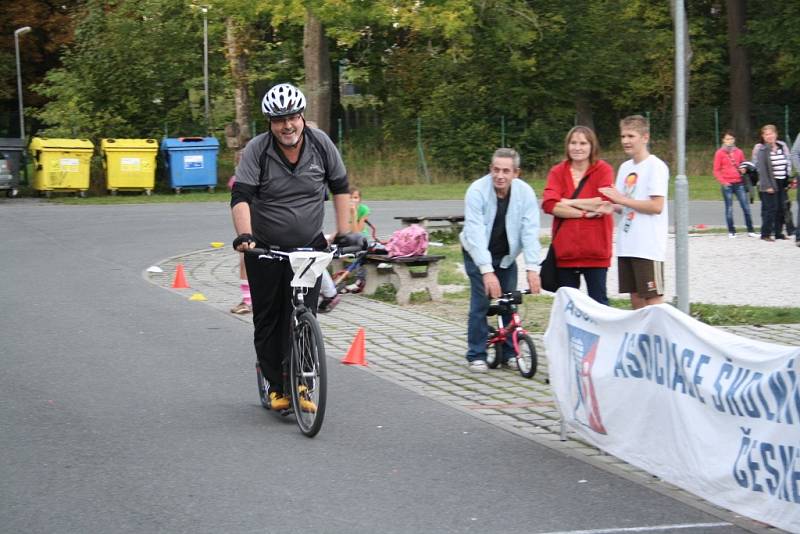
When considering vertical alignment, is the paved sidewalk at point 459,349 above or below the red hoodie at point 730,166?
below

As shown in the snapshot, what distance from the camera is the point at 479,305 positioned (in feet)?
32.3

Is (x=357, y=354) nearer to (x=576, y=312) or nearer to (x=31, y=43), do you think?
(x=576, y=312)

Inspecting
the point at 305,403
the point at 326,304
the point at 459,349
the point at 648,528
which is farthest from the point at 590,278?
the point at 326,304

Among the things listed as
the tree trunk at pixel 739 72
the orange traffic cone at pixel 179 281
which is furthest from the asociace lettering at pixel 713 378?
the tree trunk at pixel 739 72

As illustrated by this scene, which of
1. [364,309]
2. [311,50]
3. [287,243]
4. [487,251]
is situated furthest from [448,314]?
[311,50]

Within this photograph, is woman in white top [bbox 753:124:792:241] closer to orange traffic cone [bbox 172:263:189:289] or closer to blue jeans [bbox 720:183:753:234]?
blue jeans [bbox 720:183:753:234]

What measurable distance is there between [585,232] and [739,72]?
4120 cm

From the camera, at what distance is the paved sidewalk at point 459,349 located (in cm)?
755

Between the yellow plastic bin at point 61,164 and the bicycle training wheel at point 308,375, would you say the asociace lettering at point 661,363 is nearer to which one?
the bicycle training wheel at point 308,375

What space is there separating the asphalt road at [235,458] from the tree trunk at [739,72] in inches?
1505

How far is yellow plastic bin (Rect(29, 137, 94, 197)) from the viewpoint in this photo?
3400 cm

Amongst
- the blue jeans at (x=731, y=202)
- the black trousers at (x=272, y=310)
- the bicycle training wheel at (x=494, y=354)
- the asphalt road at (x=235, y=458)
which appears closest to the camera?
the asphalt road at (x=235, y=458)

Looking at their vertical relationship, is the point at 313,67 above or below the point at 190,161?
above

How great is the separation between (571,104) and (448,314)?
114ft
